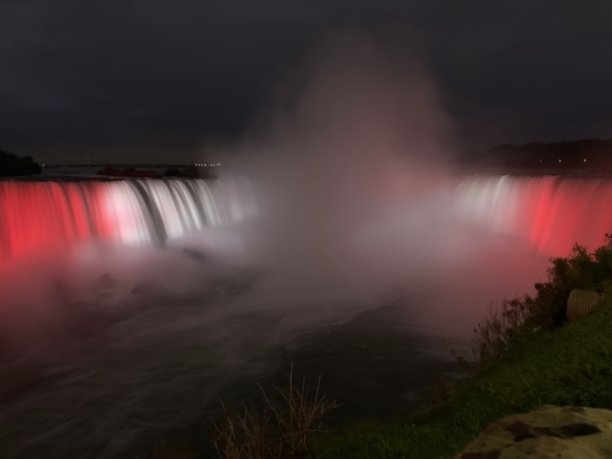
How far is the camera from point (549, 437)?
10.9ft

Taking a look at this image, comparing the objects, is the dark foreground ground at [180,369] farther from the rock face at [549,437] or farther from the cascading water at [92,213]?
the rock face at [549,437]

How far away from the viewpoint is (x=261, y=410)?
9.47m

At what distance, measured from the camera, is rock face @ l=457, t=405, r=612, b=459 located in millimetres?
3162

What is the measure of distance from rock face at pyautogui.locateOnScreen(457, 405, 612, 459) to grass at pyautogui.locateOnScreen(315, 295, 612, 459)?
1105 millimetres

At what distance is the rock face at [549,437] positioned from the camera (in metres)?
3.16

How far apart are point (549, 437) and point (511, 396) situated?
2.30 m

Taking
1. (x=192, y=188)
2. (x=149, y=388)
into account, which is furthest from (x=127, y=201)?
(x=149, y=388)

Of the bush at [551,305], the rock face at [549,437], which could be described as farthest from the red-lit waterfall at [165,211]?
the rock face at [549,437]

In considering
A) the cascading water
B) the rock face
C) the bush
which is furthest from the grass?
the cascading water

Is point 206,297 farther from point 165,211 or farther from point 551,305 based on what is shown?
point 551,305

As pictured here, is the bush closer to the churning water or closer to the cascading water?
the churning water

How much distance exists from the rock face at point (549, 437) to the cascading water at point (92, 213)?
63.0ft

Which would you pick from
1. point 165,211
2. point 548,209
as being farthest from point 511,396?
point 165,211

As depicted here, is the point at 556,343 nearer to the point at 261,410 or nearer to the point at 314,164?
the point at 261,410
